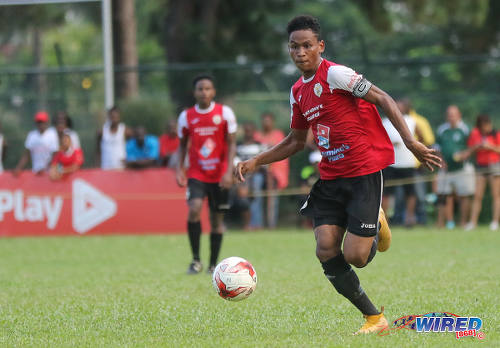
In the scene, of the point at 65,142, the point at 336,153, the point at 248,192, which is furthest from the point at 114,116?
the point at 336,153

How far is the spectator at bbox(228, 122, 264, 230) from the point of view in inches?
637

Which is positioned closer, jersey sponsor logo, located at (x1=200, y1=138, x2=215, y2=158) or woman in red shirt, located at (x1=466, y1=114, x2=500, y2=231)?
jersey sponsor logo, located at (x1=200, y1=138, x2=215, y2=158)

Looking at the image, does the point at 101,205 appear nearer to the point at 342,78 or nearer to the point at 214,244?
the point at 214,244

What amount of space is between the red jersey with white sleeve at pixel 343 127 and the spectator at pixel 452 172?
10.1 m

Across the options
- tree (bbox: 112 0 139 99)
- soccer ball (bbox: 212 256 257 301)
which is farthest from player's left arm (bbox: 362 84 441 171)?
tree (bbox: 112 0 139 99)

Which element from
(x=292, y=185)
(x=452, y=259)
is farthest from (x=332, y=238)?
(x=292, y=185)

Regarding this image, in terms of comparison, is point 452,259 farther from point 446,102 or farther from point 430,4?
point 430,4

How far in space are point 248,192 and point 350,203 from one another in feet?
35.3

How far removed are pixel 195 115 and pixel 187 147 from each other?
1.34 ft

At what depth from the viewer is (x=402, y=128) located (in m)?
5.54

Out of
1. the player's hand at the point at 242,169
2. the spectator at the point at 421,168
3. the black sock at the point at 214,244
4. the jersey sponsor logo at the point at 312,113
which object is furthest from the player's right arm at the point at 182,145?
the spectator at the point at 421,168

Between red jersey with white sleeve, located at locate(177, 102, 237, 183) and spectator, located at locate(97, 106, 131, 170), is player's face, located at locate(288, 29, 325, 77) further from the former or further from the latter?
spectator, located at locate(97, 106, 131, 170)

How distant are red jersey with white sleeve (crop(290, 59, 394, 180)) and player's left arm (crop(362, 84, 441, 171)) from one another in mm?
153

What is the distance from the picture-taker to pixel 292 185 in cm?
1728
